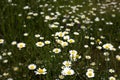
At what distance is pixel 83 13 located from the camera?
525 centimetres

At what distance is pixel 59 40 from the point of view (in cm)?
373

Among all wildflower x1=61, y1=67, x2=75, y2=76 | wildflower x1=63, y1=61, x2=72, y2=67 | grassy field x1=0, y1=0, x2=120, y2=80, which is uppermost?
wildflower x1=61, y1=67, x2=75, y2=76

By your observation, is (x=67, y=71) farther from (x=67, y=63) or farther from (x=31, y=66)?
(x=31, y=66)

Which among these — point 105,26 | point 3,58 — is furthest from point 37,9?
point 3,58

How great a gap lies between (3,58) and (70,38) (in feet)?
3.36

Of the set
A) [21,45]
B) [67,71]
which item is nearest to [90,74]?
[67,71]

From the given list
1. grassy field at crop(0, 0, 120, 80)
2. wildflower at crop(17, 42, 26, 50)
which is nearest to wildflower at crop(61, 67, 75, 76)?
grassy field at crop(0, 0, 120, 80)

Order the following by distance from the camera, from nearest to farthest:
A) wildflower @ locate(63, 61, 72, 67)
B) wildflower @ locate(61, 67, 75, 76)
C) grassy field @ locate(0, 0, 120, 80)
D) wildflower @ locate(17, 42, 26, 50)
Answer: wildflower @ locate(61, 67, 75, 76)
wildflower @ locate(63, 61, 72, 67)
grassy field @ locate(0, 0, 120, 80)
wildflower @ locate(17, 42, 26, 50)

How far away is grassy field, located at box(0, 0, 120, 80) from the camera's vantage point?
344 cm

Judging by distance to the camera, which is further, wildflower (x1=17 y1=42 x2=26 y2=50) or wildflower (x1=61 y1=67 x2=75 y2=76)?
wildflower (x1=17 y1=42 x2=26 y2=50)

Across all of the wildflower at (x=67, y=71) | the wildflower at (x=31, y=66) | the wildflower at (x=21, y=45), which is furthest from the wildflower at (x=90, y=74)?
the wildflower at (x=21, y=45)

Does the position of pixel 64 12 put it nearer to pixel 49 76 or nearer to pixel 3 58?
pixel 3 58

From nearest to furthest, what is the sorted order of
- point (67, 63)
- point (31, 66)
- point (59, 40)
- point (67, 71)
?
point (67, 71)
point (67, 63)
point (31, 66)
point (59, 40)

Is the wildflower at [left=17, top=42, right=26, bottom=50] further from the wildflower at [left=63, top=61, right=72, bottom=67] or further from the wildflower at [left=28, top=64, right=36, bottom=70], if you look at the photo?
the wildflower at [left=63, top=61, right=72, bottom=67]
